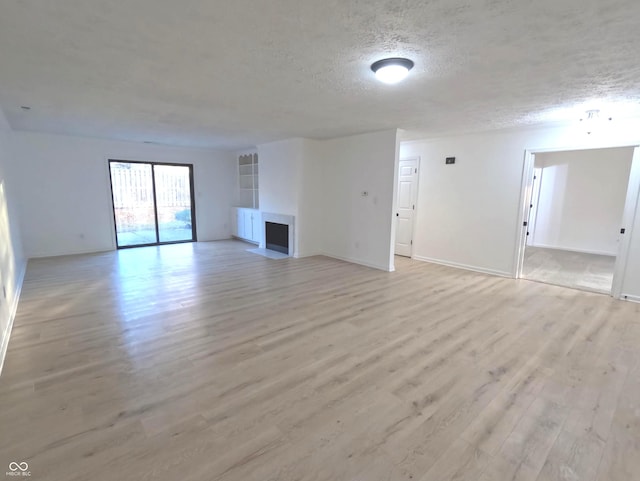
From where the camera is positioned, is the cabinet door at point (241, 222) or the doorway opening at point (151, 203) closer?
the doorway opening at point (151, 203)

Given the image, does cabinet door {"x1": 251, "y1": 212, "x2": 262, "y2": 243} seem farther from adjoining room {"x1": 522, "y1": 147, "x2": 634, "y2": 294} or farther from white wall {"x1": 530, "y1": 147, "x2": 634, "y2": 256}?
white wall {"x1": 530, "y1": 147, "x2": 634, "y2": 256}

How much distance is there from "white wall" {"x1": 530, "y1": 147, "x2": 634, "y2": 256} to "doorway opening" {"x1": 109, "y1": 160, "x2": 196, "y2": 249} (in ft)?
30.4

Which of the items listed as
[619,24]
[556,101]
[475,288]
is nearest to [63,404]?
[619,24]

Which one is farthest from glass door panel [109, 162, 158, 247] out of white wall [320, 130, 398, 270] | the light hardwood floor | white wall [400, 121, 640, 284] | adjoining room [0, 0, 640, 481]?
white wall [400, 121, 640, 284]

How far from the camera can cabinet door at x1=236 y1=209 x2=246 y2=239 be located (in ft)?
28.1

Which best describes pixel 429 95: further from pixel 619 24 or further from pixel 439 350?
pixel 439 350

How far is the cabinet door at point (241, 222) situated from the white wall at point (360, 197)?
2655 millimetres

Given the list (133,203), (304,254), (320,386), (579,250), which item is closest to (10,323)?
(320,386)

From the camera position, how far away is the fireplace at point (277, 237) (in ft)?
23.1

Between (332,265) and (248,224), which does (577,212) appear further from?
(248,224)

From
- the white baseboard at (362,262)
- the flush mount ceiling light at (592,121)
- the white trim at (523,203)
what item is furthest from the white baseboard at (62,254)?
the flush mount ceiling light at (592,121)

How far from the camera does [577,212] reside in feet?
24.5

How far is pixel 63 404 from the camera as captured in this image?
213 centimetres

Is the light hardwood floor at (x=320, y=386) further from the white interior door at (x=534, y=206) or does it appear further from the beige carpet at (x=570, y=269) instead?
the white interior door at (x=534, y=206)
